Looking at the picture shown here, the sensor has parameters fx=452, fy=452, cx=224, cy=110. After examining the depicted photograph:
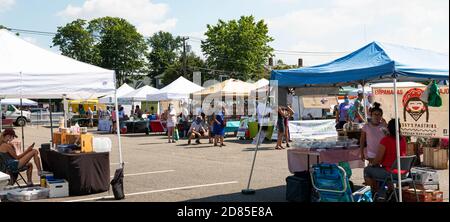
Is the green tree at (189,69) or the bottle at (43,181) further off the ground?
the green tree at (189,69)

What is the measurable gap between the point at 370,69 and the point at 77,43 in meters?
69.3

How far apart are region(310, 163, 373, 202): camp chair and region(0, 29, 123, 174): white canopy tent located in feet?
11.7

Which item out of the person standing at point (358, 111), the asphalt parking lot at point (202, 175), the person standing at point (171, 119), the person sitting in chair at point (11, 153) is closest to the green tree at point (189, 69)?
the person standing at point (171, 119)

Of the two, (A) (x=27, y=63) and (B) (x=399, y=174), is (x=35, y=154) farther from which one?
(B) (x=399, y=174)

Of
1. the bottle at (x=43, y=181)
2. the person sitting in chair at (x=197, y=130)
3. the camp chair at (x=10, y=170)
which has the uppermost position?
the person sitting in chair at (x=197, y=130)

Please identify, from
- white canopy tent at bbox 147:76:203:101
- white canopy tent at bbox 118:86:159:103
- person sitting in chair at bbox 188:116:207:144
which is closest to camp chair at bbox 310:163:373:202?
person sitting in chair at bbox 188:116:207:144

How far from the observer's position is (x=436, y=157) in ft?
34.1

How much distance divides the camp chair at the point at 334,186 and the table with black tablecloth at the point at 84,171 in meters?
4.09

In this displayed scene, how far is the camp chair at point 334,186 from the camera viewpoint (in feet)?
19.0

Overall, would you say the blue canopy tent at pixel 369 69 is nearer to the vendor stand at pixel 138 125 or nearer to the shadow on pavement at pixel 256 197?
the shadow on pavement at pixel 256 197

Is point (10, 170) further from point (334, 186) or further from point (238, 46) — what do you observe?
point (238, 46)

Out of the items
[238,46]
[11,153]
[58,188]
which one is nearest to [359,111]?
[58,188]

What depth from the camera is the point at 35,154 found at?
8938mm
